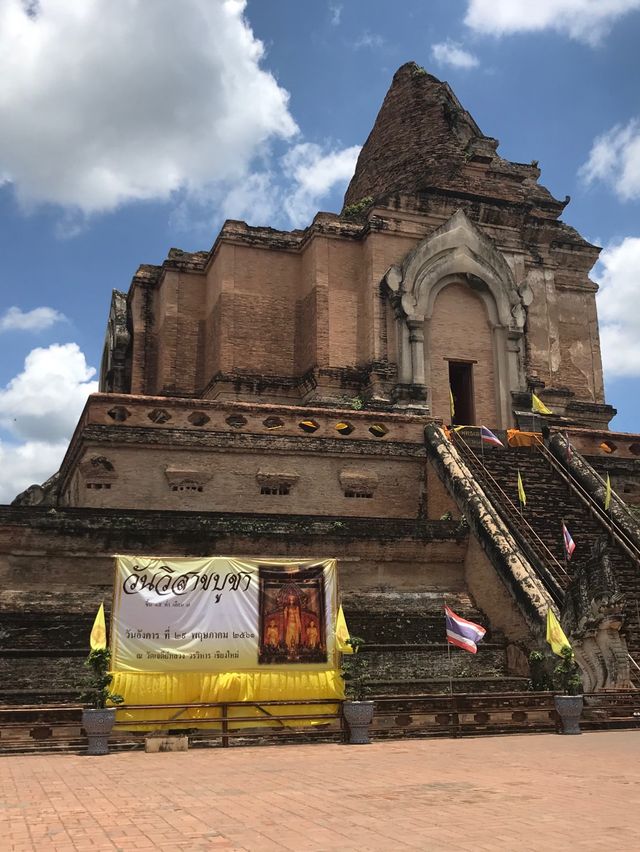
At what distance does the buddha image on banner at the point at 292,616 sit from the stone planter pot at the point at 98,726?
2426 millimetres

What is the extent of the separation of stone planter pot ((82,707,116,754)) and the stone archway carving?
1486 cm

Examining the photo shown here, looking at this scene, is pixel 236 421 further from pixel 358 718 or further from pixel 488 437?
pixel 358 718

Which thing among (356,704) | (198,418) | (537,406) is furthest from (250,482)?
(537,406)

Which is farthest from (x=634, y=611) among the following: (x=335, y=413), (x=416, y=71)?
(x=416, y=71)

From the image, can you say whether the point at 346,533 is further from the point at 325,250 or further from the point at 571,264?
the point at 571,264

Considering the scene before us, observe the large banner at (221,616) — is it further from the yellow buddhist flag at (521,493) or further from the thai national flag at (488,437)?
the thai national flag at (488,437)

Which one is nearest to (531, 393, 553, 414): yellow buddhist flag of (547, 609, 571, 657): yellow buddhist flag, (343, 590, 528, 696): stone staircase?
(343, 590, 528, 696): stone staircase

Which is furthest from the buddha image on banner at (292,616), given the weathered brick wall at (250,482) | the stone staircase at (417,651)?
the weathered brick wall at (250,482)

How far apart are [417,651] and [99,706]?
18.8ft

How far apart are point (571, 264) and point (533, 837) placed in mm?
25927

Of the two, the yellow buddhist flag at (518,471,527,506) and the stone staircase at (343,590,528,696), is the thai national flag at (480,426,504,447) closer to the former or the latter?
the yellow buddhist flag at (518,471,527,506)

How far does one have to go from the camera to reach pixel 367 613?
610 inches

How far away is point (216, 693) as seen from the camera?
40.5ft

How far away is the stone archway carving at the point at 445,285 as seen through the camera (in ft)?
82.3
